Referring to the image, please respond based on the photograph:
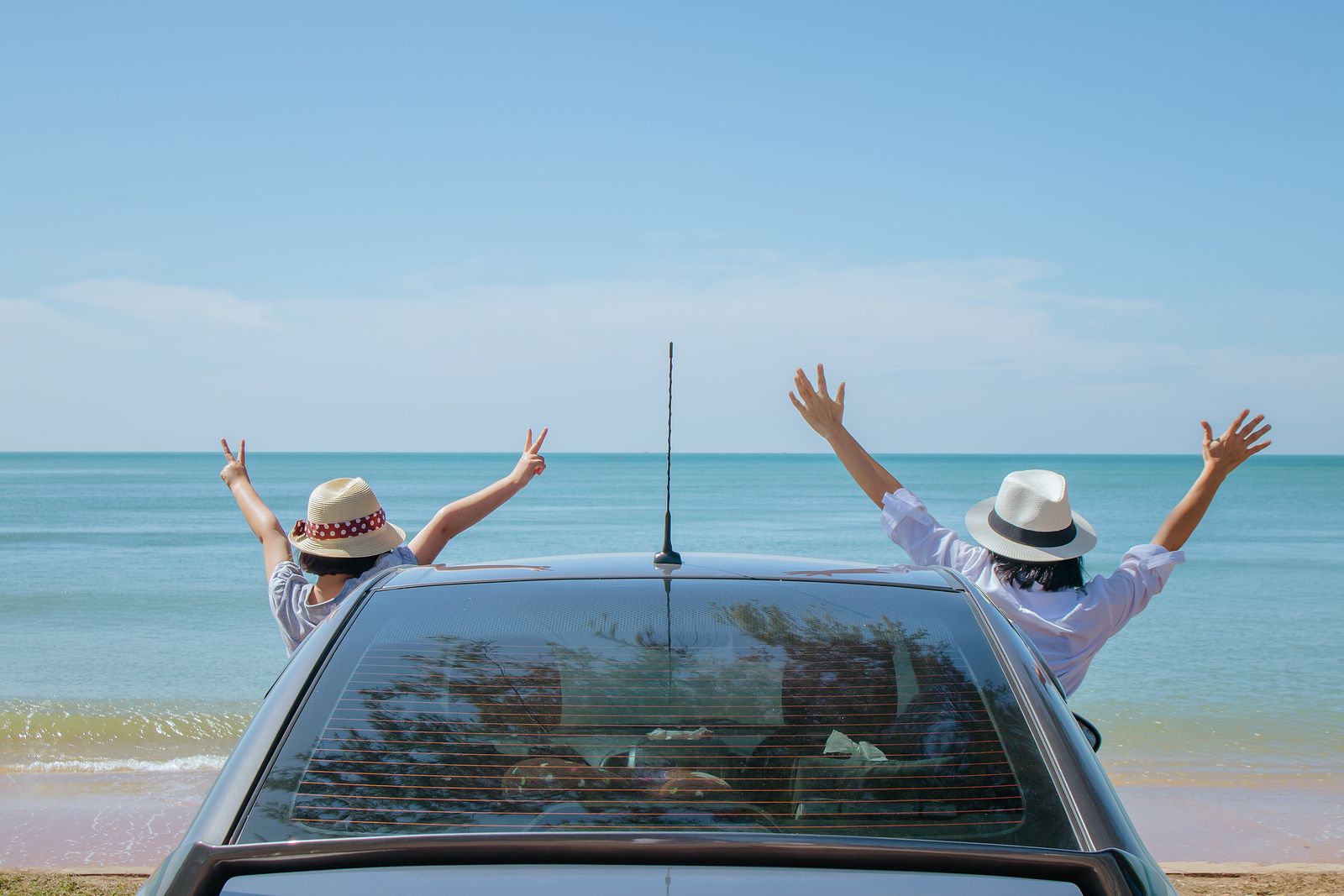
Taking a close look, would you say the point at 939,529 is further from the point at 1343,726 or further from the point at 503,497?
the point at 1343,726

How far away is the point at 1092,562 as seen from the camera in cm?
3114

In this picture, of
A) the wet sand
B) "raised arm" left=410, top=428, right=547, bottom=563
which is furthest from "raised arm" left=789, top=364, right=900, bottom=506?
the wet sand

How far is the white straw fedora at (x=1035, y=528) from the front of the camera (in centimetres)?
404

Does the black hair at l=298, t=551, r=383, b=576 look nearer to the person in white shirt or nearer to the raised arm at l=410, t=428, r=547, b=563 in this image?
the raised arm at l=410, t=428, r=547, b=563

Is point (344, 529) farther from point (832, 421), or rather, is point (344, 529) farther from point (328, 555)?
→ point (832, 421)

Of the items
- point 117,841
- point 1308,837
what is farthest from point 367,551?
point 1308,837

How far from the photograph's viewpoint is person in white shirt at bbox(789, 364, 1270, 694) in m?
3.94

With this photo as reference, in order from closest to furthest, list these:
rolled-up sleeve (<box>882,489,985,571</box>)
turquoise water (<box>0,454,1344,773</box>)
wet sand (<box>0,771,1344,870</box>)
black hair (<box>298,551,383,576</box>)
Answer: black hair (<box>298,551,383,576</box>) → rolled-up sleeve (<box>882,489,985,571</box>) → wet sand (<box>0,771,1344,870</box>) → turquoise water (<box>0,454,1344,773</box>)

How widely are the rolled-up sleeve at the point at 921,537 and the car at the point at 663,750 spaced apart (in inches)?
56.2

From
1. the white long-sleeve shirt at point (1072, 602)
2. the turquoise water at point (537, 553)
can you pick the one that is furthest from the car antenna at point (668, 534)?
the turquoise water at point (537, 553)

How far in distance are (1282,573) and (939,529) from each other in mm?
25481

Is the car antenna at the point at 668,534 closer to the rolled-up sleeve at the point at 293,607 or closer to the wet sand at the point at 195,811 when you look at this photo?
the rolled-up sleeve at the point at 293,607

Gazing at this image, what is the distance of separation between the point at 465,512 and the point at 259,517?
30.4 inches

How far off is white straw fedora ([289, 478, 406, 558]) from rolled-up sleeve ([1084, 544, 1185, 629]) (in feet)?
7.81
